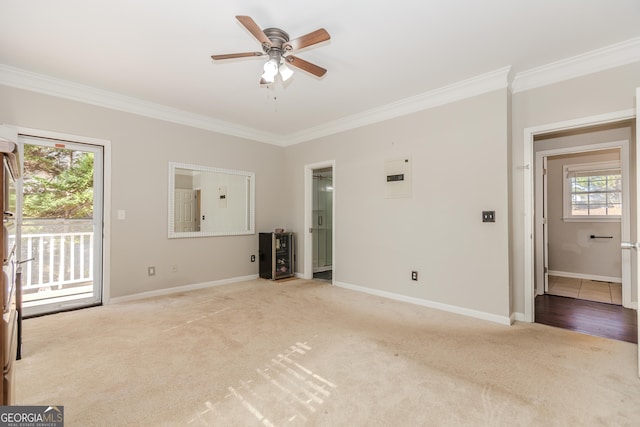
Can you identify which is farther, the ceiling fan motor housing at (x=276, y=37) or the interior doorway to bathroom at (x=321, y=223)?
the interior doorway to bathroom at (x=321, y=223)

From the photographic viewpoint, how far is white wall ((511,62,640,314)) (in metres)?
2.64

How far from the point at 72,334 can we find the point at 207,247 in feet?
6.50

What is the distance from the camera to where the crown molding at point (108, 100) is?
3080mm

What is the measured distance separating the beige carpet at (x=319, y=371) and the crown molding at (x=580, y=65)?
243 centimetres

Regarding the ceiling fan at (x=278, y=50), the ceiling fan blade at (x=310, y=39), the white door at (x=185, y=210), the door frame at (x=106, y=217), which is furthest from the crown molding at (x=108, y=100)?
the ceiling fan blade at (x=310, y=39)

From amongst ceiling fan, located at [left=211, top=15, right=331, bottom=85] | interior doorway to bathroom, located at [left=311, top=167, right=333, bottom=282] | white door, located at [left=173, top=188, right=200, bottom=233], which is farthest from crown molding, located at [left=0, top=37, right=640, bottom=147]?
ceiling fan, located at [left=211, top=15, right=331, bottom=85]

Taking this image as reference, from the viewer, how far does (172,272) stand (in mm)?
4172

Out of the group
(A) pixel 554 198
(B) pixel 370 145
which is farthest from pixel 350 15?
(A) pixel 554 198

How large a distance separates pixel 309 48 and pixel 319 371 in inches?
98.2

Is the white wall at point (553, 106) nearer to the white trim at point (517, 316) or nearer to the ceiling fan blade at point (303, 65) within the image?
the white trim at point (517, 316)

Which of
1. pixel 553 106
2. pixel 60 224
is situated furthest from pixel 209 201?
pixel 553 106

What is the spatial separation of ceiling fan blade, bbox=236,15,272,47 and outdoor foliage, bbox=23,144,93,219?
285 centimetres

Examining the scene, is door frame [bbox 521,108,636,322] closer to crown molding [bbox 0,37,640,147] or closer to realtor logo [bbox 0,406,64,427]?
crown molding [bbox 0,37,640,147]

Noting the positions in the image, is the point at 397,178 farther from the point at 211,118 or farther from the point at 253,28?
the point at 211,118
